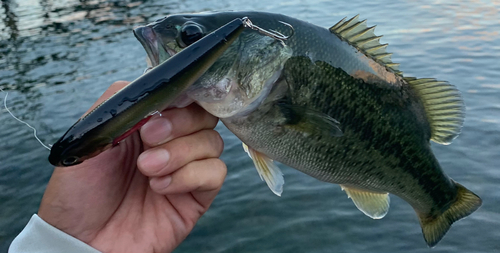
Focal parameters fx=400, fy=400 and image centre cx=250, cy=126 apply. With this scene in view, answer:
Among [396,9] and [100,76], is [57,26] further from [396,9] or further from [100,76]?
[396,9]

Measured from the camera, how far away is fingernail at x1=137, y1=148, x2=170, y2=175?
1816 mm

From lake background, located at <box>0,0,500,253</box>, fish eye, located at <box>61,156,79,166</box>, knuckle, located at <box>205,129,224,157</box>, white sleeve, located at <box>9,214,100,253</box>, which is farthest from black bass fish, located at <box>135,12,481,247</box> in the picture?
lake background, located at <box>0,0,500,253</box>

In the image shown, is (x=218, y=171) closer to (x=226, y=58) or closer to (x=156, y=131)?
(x=156, y=131)

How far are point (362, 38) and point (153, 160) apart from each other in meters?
1.24

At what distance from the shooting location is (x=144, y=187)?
Answer: 8.00ft

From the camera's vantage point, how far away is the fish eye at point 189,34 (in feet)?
5.60

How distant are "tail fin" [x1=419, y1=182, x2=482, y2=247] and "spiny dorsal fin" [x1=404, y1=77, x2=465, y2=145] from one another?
42 cm

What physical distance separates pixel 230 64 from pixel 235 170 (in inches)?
195

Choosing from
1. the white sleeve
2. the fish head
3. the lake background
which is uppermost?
the fish head

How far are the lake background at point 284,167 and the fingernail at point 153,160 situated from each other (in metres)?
3.53

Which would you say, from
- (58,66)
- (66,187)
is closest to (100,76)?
(58,66)

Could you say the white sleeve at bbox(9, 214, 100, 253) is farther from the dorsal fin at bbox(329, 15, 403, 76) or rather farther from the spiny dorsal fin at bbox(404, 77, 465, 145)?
the spiny dorsal fin at bbox(404, 77, 465, 145)

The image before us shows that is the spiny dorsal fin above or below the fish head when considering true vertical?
below

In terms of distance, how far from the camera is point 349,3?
16.4 metres
